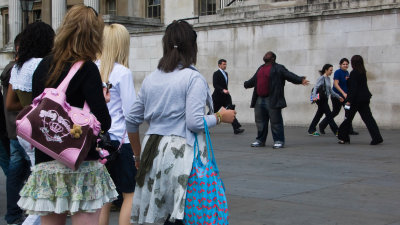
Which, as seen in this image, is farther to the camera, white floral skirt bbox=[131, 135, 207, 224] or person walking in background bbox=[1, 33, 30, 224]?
person walking in background bbox=[1, 33, 30, 224]

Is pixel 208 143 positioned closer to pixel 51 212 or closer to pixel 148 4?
pixel 51 212

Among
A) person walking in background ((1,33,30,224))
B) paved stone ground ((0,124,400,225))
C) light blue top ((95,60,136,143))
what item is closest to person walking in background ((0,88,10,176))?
person walking in background ((1,33,30,224))

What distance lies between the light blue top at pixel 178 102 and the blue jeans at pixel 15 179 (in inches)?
93.7

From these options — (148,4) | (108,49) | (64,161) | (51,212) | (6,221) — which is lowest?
(6,221)

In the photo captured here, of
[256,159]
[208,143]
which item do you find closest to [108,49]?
[208,143]

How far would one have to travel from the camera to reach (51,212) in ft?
13.0

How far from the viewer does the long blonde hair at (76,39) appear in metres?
3.98

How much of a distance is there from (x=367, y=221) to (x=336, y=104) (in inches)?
366

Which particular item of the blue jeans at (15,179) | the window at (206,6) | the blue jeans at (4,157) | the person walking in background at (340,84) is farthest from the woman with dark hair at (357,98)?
the window at (206,6)

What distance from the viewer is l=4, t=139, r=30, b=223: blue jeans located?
21.0 feet

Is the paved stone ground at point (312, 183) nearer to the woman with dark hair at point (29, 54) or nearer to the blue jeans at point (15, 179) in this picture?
the blue jeans at point (15, 179)

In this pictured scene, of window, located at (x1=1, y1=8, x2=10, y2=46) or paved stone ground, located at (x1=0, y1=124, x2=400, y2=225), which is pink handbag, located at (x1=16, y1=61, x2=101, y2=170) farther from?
window, located at (x1=1, y1=8, x2=10, y2=46)

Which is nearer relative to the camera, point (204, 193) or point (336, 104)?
point (204, 193)

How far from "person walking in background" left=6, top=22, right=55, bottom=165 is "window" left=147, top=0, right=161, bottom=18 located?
1026 inches
